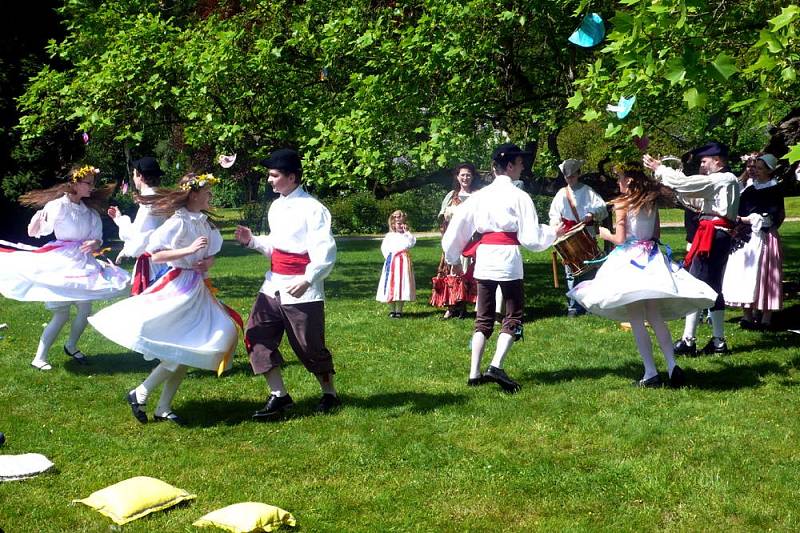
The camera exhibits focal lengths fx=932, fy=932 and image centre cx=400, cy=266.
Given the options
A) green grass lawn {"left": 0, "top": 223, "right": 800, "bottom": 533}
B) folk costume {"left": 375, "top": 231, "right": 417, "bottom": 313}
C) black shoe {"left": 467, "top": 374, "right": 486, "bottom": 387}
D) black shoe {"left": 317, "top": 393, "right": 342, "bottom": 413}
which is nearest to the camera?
green grass lawn {"left": 0, "top": 223, "right": 800, "bottom": 533}

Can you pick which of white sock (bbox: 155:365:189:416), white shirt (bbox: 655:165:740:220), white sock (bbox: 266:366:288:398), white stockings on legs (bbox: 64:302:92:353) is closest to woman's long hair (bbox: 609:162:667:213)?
white shirt (bbox: 655:165:740:220)

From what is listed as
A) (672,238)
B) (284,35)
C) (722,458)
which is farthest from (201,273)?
(672,238)

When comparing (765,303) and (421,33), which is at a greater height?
(421,33)

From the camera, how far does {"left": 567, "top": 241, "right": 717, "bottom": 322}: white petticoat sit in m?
7.73

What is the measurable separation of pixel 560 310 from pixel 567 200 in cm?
167

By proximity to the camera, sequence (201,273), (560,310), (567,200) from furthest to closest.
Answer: (560,310), (567,200), (201,273)

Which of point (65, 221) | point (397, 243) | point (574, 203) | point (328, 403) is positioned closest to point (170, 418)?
point (328, 403)

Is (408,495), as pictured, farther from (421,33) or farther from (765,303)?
(421,33)

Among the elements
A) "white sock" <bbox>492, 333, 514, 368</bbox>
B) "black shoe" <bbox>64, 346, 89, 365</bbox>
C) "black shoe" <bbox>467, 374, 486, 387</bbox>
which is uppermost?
"white sock" <bbox>492, 333, 514, 368</bbox>

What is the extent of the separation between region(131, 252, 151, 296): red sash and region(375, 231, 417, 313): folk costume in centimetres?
398

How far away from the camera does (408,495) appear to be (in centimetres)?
551

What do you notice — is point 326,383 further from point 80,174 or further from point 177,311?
point 80,174

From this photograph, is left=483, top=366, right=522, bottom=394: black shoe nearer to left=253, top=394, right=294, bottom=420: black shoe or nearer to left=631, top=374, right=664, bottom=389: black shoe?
left=631, top=374, right=664, bottom=389: black shoe

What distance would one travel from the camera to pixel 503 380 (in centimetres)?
787
